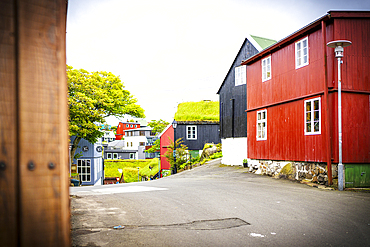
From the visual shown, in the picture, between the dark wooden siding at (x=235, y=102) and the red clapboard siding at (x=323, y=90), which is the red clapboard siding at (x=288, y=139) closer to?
the red clapboard siding at (x=323, y=90)

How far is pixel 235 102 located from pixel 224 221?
19442 millimetres

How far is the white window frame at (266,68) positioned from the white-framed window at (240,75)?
5956 mm

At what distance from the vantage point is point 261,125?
1791cm

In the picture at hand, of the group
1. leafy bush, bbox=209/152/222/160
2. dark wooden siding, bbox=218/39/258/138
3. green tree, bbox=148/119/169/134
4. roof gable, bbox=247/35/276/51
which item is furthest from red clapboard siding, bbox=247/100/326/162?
green tree, bbox=148/119/169/134

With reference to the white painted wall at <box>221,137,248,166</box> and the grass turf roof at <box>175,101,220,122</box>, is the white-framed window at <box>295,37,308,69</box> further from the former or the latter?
the grass turf roof at <box>175,101,220,122</box>

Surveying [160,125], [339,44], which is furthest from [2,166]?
[160,125]

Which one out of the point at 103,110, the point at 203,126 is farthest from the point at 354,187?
the point at 203,126

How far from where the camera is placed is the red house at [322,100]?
1221 cm

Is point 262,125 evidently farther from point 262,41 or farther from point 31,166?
point 31,166

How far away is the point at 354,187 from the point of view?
464 inches

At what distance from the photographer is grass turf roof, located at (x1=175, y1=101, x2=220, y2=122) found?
37750 millimetres

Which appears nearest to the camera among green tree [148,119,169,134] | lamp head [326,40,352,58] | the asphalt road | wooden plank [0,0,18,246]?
wooden plank [0,0,18,246]

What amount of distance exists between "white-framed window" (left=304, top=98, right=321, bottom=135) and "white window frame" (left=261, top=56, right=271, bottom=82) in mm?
3912

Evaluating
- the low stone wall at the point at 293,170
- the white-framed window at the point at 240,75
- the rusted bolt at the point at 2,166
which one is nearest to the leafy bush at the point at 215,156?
the white-framed window at the point at 240,75
